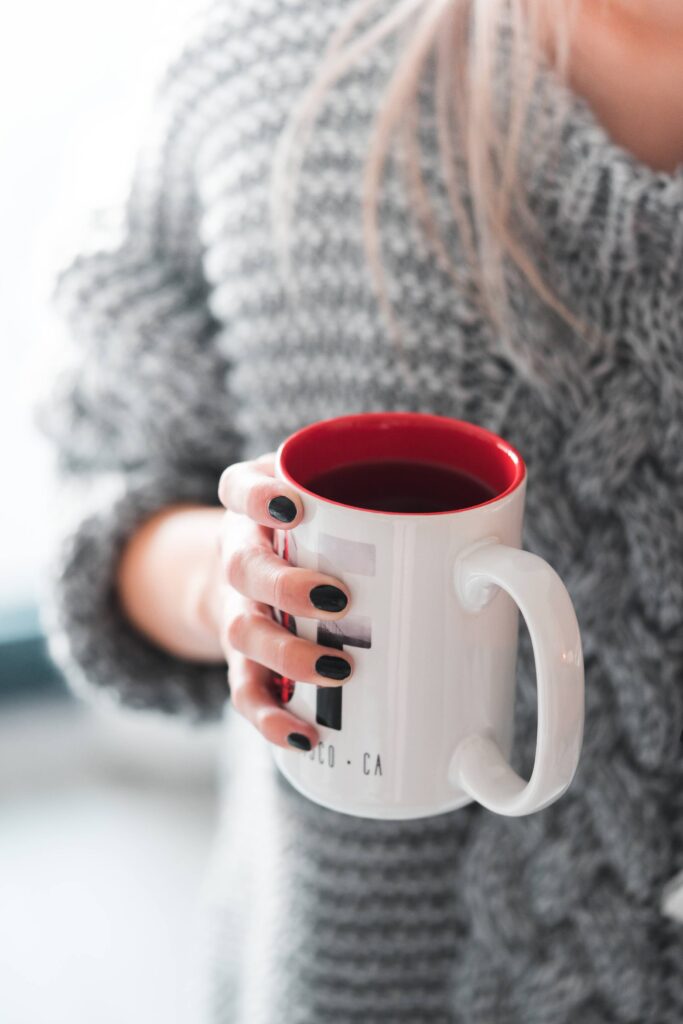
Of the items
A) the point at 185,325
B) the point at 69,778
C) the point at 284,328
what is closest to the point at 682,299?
the point at 284,328

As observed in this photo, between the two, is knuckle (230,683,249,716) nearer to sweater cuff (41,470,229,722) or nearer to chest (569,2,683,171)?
sweater cuff (41,470,229,722)

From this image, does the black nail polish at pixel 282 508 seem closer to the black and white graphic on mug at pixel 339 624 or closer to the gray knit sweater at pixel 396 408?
the black and white graphic on mug at pixel 339 624

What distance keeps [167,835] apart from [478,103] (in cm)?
94

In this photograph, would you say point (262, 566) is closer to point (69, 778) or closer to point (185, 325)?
point (185, 325)

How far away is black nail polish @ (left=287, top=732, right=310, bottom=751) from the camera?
0.42 meters

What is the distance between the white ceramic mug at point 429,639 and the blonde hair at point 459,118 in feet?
0.68

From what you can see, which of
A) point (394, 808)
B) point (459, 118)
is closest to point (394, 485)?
point (394, 808)

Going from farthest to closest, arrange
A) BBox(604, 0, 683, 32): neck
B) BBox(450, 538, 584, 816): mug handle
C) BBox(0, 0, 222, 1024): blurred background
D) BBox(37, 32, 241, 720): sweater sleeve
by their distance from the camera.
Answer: BBox(0, 0, 222, 1024): blurred background → BBox(37, 32, 241, 720): sweater sleeve → BBox(604, 0, 683, 32): neck → BBox(450, 538, 584, 816): mug handle

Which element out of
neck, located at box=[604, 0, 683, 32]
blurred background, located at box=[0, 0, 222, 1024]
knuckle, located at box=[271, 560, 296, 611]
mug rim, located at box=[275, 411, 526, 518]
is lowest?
blurred background, located at box=[0, 0, 222, 1024]

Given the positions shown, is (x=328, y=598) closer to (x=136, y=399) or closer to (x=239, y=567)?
(x=239, y=567)

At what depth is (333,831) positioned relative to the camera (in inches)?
25.5

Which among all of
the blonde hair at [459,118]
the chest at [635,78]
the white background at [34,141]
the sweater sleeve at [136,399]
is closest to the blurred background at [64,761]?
the white background at [34,141]

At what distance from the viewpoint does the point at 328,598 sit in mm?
384

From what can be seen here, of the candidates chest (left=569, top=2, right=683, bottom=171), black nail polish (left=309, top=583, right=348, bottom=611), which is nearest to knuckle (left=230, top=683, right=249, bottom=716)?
black nail polish (left=309, top=583, right=348, bottom=611)
